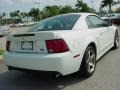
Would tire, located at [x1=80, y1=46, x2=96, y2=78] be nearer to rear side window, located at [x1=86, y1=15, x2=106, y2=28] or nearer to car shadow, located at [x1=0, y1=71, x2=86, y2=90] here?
car shadow, located at [x1=0, y1=71, x2=86, y2=90]

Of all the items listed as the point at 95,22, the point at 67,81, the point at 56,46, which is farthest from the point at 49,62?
the point at 95,22

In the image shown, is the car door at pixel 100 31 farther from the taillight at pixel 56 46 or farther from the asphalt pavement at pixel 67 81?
the taillight at pixel 56 46

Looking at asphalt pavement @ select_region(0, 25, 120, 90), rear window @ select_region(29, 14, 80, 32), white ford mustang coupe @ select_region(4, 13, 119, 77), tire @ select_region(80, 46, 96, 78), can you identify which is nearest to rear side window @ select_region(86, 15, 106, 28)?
white ford mustang coupe @ select_region(4, 13, 119, 77)

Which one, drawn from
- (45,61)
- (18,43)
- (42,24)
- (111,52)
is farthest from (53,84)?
(111,52)

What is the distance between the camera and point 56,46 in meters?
4.27

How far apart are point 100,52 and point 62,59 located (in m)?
1.98

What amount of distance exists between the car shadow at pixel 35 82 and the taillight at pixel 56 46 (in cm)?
56

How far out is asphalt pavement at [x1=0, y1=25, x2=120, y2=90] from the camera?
4504 mm

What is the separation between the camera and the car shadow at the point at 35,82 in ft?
15.3

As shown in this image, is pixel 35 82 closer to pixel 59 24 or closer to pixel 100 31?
pixel 59 24

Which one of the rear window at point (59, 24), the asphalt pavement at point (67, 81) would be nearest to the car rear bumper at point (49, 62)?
the asphalt pavement at point (67, 81)

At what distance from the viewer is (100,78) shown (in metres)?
4.88

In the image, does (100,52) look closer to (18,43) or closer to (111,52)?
(111,52)

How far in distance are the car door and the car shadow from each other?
1155 millimetres
